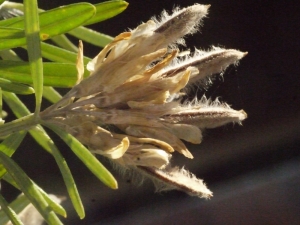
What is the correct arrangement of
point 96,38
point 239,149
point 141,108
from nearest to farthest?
1. point 141,108
2. point 96,38
3. point 239,149

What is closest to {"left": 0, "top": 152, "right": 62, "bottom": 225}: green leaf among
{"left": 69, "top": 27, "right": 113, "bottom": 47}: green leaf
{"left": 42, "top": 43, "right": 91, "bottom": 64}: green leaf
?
{"left": 42, "top": 43, "right": 91, "bottom": 64}: green leaf

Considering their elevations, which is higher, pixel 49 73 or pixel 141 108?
pixel 49 73

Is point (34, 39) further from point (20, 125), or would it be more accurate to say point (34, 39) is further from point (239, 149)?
point (239, 149)

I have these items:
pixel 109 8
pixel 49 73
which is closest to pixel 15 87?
pixel 49 73

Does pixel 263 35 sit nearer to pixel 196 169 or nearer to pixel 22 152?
pixel 196 169

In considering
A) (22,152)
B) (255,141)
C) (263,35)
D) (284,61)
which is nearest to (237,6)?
(263,35)

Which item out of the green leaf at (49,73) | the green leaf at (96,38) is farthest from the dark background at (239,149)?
the green leaf at (49,73)

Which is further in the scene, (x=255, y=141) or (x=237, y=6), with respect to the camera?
(x=255, y=141)
